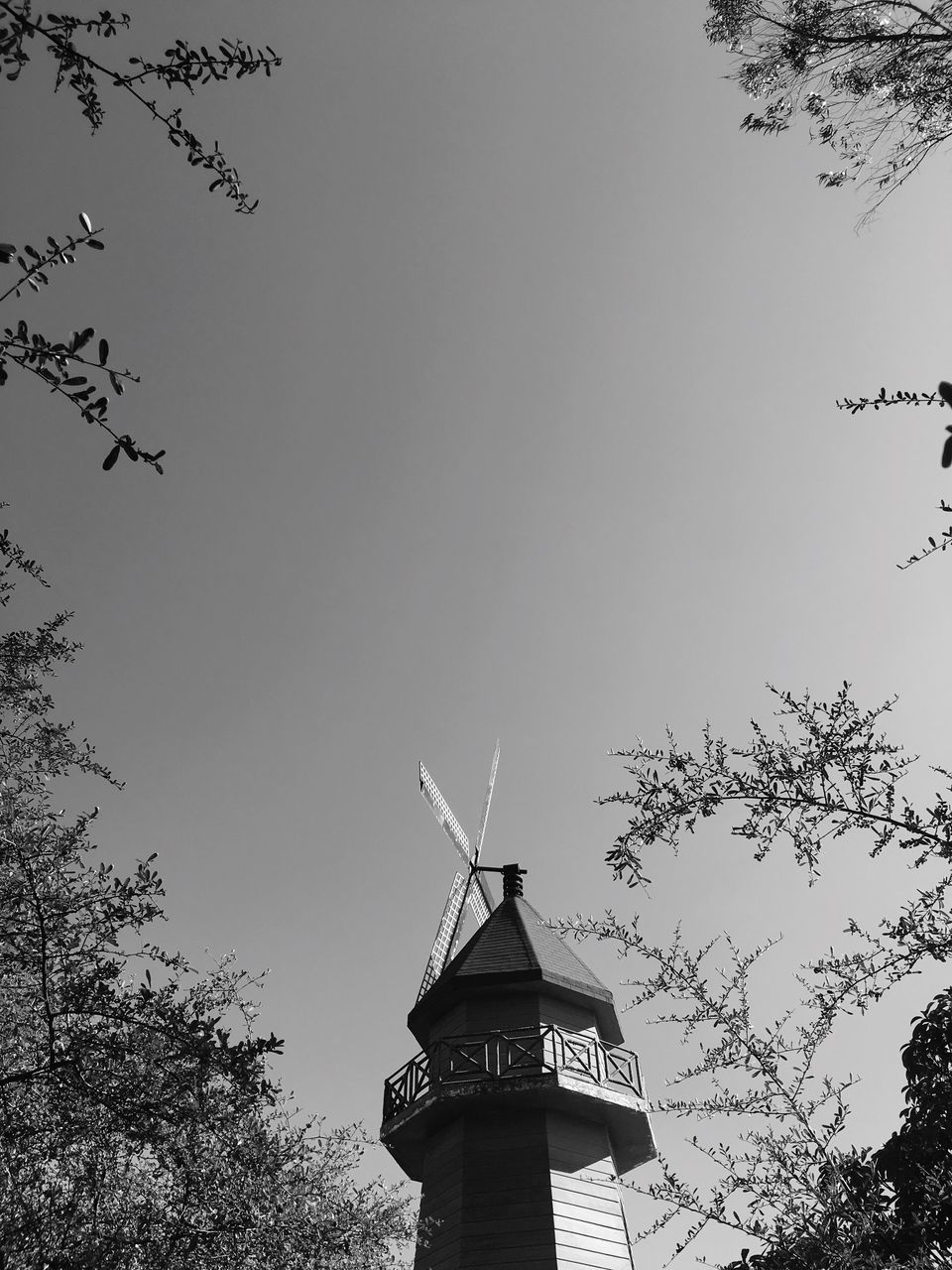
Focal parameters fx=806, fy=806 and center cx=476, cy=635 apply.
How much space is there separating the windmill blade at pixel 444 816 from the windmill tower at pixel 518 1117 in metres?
7.55

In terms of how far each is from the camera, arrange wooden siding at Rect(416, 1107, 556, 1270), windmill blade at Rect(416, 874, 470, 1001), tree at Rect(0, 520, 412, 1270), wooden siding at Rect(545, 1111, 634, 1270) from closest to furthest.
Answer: tree at Rect(0, 520, 412, 1270) < wooden siding at Rect(416, 1107, 556, 1270) < wooden siding at Rect(545, 1111, 634, 1270) < windmill blade at Rect(416, 874, 470, 1001)

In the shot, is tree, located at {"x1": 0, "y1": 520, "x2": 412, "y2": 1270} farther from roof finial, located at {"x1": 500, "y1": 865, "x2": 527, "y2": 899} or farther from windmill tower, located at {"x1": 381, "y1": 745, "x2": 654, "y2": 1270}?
roof finial, located at {"x1": 500, "y1": 865, "x2": 527, "y2": 899}

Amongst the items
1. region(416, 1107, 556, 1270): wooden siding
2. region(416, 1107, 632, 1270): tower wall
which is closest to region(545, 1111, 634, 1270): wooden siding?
region(416, 1107, 632, 1270): tower wall

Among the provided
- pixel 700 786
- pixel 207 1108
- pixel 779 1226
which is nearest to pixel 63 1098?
pixel 207 1108

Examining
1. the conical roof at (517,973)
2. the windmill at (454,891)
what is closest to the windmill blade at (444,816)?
the windmill at (454,891)

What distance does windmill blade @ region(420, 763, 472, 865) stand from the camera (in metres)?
22.8

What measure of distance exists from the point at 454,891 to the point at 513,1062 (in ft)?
30.5

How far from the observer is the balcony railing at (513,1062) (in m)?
12.1

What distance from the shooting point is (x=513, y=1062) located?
1208cm

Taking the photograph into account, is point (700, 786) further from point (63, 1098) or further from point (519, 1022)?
point (519, 1022)

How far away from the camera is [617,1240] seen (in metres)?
11.5

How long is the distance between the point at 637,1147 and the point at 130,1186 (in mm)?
9106

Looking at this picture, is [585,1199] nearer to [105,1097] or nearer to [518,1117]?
[518,1117]

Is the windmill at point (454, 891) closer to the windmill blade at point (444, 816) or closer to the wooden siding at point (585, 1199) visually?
the windmill blade at point (444, 816)
